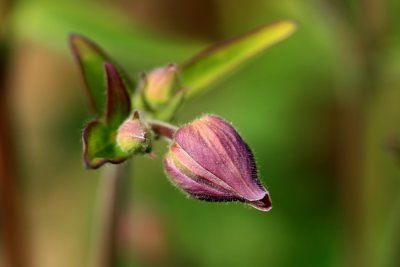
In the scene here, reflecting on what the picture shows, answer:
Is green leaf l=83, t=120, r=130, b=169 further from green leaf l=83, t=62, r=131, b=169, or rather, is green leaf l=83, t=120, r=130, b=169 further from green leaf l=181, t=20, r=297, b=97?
green leaf l=181, t=20, r=297, b=97

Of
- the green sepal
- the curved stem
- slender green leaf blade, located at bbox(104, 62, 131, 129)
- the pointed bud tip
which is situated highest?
the green sepal

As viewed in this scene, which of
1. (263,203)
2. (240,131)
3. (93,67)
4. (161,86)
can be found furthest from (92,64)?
(240,131)

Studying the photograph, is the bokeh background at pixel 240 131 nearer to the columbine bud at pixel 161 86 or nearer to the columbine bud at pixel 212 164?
the columbine bud at pixel 161 86

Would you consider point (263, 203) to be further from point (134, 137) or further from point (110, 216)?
point (110, 216)

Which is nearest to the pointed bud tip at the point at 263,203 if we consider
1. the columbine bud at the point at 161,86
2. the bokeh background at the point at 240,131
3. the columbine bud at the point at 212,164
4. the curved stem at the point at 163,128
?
the columbine bud at the point at 212,164

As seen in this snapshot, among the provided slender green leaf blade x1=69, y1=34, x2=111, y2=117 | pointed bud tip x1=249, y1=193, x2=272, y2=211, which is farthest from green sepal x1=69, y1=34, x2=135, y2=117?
pointed bud tip x1=249, y1=193, x2=272, y2=211

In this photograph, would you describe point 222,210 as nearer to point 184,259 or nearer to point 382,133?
point 184,259
